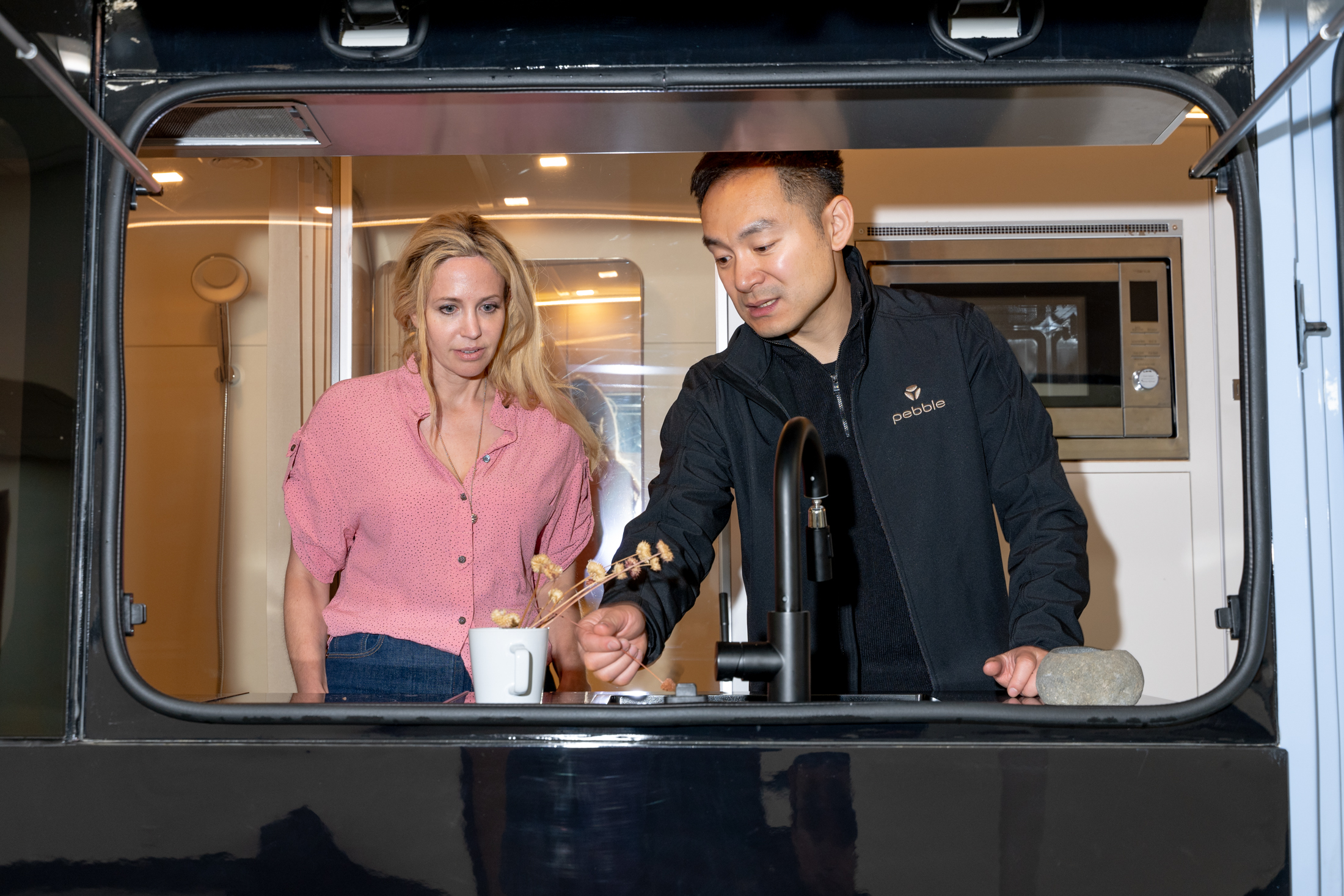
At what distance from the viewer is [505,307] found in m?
2.02

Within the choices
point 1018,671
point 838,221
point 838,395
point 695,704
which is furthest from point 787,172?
point 695,704

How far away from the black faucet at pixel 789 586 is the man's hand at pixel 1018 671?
25cm

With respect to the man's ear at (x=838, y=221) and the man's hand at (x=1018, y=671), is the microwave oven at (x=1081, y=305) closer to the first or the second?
the man's ear at (x=838, y=221)

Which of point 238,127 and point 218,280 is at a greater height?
point 218,280

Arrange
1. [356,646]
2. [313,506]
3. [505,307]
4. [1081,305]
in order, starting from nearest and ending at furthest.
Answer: [356,646]
[313,506]
[505,307]
[1081,305]

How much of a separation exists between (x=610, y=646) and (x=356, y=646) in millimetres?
748

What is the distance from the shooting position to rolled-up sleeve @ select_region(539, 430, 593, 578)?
2010 millimetres

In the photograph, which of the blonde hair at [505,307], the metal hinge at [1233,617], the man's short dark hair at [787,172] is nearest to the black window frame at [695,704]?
the metal hinge at [1233,617]

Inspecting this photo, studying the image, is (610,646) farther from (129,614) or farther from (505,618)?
(129,614)

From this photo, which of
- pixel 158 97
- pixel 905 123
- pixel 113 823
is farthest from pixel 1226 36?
pixel 113 823

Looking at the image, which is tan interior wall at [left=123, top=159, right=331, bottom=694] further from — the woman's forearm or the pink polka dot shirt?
the woman's forearm

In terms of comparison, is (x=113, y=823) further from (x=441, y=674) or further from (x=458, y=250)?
(x=458, y=250)

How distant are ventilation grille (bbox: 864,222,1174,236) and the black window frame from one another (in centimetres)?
153

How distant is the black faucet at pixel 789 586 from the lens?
101 centimetres
